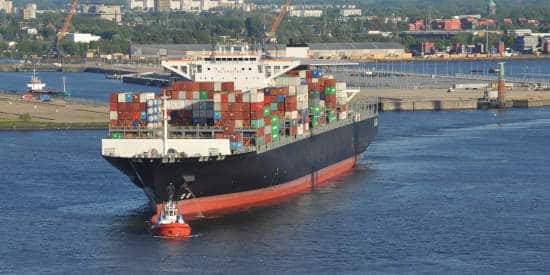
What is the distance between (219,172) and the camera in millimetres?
52031

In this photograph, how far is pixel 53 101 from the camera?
363ft

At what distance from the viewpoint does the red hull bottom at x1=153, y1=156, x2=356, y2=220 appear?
51.7m

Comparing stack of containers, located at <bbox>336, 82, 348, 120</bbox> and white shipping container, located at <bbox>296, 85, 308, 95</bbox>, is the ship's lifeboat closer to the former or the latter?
white shipping container, located at <bbox>296, 85, 308, 95</bbox>

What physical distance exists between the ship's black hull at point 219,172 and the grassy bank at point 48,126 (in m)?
29.5

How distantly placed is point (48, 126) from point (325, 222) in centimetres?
4038

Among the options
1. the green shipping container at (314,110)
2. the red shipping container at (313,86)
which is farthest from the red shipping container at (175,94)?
the red shipping container at (313,86)

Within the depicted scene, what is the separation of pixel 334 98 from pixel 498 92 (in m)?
43.7

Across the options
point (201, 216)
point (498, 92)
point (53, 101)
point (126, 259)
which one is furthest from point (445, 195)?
point (53, 101)

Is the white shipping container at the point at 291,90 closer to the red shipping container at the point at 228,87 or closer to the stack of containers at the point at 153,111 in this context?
the red shipping container at the point at 228,87

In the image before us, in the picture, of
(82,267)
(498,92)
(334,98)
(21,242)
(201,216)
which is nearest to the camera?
(82,267)

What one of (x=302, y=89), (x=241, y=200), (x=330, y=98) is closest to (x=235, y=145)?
(x=241, y=200)

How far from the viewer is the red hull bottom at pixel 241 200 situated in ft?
169

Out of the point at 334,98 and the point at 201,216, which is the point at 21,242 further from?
the point at 334,98

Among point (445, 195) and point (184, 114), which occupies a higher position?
point (184, 114)
